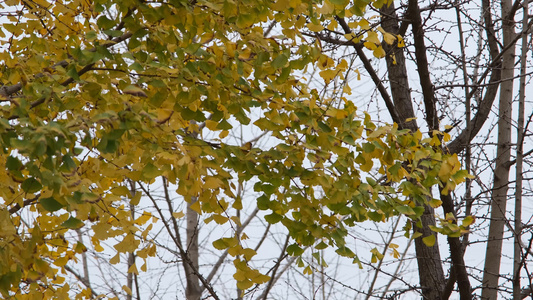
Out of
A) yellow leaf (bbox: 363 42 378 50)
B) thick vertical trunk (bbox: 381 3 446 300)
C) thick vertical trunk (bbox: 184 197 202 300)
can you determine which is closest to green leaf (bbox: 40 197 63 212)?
yellow leaf (bbox: 363 42 378 50)

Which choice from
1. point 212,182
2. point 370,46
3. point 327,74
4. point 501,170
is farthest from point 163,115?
point 501,170

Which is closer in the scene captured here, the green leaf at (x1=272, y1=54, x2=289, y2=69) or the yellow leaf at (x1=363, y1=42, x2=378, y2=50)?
the green leaf at (x1=272, y1=54, x2=289, y2=69)

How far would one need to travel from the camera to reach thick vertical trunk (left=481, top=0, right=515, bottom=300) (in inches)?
160

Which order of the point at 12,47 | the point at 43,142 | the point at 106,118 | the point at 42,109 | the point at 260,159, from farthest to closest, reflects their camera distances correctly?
1. the point at 12,47
2. the point at 260,159
3. the point at 42,109
4. the point at 106,118
5. the point at 43,142

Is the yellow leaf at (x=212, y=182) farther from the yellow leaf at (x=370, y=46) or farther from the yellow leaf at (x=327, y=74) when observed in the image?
the yellow leaf at (x=370, y=46)

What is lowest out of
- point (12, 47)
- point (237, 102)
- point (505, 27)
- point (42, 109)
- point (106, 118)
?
point (106, 118)

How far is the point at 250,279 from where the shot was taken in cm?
277

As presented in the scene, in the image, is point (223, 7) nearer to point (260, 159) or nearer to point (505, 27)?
point (260, 159)

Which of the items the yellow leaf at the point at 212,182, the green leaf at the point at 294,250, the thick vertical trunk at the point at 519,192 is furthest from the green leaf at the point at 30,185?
the thick vertical trunk at the point at 519,192

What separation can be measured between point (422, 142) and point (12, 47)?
2.39m

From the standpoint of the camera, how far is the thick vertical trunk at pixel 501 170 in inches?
160

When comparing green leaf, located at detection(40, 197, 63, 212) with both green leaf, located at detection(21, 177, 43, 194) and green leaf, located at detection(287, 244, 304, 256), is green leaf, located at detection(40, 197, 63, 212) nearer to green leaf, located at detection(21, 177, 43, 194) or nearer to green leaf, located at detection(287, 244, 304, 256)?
green leaf, located at detection(21, 177, 43, 194)

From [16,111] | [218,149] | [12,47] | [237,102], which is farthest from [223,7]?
[12,47]

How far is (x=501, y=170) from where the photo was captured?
14.1ft
